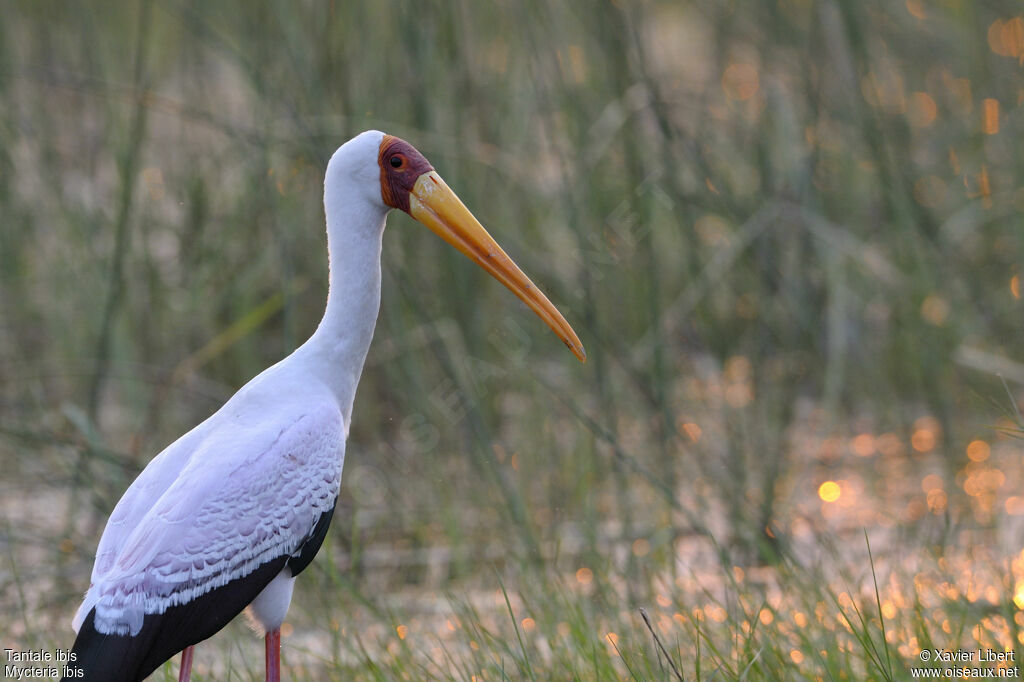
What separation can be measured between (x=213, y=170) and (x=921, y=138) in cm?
326

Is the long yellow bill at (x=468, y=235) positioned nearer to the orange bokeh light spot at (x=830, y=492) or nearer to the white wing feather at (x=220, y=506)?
the white wing feather at (x=220, y=506)

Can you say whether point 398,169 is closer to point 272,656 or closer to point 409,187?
point 409,187

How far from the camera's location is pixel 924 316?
4.72 m

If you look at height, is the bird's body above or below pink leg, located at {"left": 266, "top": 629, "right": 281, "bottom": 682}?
above

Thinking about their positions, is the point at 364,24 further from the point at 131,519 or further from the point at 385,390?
the point at 131,519

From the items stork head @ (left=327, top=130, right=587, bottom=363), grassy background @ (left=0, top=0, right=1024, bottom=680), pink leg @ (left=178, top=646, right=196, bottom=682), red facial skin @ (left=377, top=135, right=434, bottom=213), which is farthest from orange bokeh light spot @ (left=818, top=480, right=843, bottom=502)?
pink leg @ (left=178, top=646, right=196, bottom=682)

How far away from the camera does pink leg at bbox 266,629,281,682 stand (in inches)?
108

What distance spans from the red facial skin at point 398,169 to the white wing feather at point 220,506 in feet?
1.48

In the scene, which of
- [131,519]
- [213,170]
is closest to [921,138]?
[213,170]

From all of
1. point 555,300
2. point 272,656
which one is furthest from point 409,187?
point 555,300

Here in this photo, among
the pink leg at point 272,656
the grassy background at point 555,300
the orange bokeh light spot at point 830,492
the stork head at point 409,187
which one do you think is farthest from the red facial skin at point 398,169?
the orange bokeh light spot at point 830,492

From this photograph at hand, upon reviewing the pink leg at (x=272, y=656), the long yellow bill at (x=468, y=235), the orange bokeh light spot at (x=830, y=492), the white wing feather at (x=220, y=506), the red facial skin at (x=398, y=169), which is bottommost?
the orange bokeh light spot at (x=830, y=492)

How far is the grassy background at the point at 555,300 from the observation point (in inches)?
161

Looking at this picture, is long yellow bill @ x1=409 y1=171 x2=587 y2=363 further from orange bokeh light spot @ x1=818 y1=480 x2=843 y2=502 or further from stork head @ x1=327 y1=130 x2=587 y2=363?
orange bokeh light spot @ x1=818 y1=480 x2=843 y2=502
